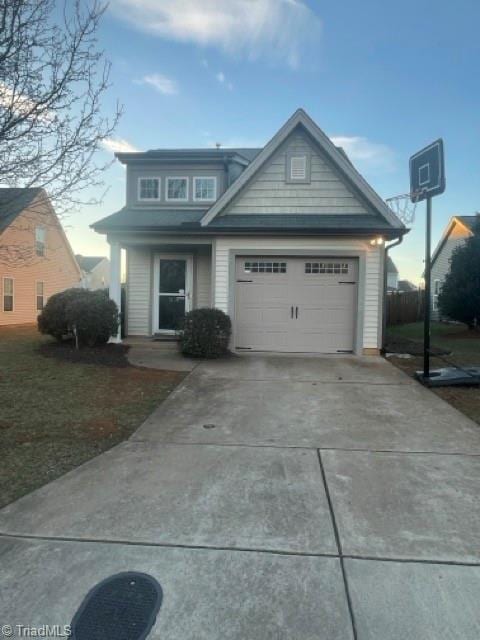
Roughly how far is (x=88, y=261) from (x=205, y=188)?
1353 inches

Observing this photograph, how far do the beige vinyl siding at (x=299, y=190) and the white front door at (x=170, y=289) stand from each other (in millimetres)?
2528

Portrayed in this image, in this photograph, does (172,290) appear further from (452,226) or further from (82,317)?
(452,226)

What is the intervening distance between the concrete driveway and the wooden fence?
16759 millimetres

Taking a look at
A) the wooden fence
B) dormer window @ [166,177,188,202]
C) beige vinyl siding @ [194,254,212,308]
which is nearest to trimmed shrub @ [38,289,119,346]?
beige vinyl siding @ [194,254,212,308]

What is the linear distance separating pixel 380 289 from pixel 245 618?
366 inches

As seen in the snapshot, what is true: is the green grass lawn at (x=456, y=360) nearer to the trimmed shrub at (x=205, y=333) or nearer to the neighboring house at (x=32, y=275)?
the trimmed shrub at (x=205, y=333)

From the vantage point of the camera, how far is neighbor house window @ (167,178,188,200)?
13445 mm

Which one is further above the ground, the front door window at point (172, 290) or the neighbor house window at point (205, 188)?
the neighbor house window at point (205, 188)

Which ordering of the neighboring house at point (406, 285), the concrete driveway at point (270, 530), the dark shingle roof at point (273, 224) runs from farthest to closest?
the neighboring house at point (406, 285) < the dark shingle roof at point (273, 224) < the concrete driveway at point (270, 530)

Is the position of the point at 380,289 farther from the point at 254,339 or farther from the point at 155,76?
the point at 155,76

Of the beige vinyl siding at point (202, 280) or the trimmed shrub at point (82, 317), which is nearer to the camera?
the trimmed shrub at point (82, 317)

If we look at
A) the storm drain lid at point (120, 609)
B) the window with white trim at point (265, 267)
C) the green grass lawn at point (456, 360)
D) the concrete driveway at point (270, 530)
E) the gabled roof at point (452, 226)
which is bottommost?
the storm drain lid at point (120, 609)

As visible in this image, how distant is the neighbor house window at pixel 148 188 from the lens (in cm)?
1352

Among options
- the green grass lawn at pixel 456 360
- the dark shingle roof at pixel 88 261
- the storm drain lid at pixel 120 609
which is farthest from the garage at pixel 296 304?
the dark shingle roof at pixel 88 261
